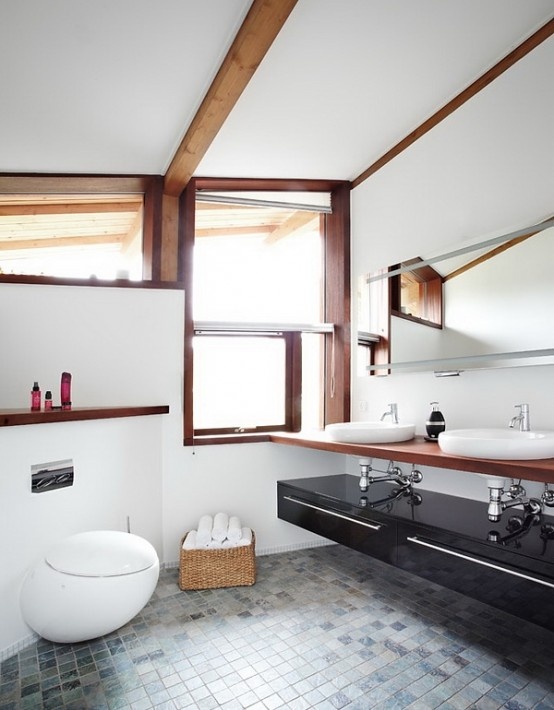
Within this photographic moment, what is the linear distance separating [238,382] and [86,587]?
5.65ft

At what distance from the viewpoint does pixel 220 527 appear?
9.66 feet

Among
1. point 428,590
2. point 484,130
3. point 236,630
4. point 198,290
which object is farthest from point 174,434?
point 484,130

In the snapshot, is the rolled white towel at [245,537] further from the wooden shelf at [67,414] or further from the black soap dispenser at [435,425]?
the black soap dispenser at [435,425]

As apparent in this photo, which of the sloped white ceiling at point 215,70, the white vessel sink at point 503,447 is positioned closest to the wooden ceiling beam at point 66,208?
the sloped white ceiling at point 215,70

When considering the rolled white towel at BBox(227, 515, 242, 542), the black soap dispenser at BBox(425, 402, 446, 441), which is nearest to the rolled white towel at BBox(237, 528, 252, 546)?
the rolled white towel at BBox(227, 515, 242, 542)

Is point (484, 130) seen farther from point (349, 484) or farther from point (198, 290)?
point (349, 484)

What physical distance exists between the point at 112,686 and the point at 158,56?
8.42 ft

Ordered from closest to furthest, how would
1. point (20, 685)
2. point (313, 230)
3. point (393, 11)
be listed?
1. point (20, 685)
2. point (393, 11)
3. point (313, 230)

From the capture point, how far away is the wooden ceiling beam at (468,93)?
2.24 metres

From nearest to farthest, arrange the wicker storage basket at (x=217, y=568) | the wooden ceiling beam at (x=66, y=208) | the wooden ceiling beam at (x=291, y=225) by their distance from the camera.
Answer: the wicker storage basket at (x=217, y=568) < the wooden ceiling beam at (x=66, y=208) < the wooden ceiling beam at (x=291, y=225)

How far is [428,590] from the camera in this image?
270cm

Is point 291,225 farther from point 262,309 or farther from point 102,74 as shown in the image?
point 102,74

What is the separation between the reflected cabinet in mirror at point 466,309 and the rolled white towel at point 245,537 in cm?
125

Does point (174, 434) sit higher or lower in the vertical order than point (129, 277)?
lower
